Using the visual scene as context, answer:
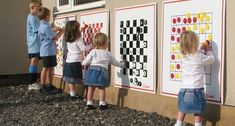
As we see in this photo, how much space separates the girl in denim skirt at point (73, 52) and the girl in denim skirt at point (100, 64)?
0.70m

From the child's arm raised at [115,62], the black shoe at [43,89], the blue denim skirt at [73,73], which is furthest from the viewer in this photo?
the black shoe at [43,89]

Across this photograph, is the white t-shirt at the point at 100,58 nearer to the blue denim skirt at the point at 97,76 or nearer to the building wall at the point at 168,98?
the blue denim skirt at the point at 97,76

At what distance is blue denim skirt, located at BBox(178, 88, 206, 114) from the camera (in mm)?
5098

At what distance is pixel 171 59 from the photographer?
5.79 metres

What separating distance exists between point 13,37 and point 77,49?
12.4 ft

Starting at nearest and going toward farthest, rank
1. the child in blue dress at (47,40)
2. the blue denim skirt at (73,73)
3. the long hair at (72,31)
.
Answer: the long hair at (72,31)
the blue denim skirt at (73,73)
the child in blue dress at (47,40)

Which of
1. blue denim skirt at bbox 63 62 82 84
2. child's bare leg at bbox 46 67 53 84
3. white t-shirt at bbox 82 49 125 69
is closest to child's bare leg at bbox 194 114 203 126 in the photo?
white t-shirt at bbox 82 49 125 69

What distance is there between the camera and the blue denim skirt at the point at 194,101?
5098 mm

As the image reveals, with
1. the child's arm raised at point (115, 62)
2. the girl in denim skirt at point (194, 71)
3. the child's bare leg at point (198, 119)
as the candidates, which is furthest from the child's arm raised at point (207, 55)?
the child's arm raised at point (115, 62)

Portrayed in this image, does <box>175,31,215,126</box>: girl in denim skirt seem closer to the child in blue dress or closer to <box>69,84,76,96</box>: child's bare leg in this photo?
<box>69,84,76,96</box>: child's bare leg

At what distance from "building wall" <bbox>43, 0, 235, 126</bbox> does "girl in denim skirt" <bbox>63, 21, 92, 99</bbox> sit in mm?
650

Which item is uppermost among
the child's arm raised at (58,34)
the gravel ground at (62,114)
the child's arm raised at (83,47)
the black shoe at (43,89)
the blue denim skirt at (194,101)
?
the child's arm raised at (58,34)

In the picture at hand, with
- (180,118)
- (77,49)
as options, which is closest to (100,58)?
(77,49)

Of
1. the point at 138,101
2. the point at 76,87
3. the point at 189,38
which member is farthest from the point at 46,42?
the point at 189,38
